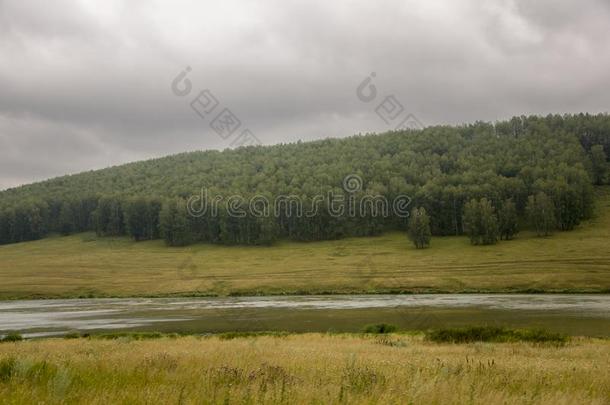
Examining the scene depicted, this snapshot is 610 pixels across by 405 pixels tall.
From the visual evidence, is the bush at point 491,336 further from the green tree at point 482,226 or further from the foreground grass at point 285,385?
the green tree at point 482,226

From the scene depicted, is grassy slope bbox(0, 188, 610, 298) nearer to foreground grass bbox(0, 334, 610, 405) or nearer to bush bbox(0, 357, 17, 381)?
foreground grass bbox(0, 334, 610, 405)

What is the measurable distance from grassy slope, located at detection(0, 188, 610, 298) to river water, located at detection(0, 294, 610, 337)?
70.6 feet

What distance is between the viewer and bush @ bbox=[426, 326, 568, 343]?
27594 mm

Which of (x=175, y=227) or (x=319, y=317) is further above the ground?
(x=175, y=227)

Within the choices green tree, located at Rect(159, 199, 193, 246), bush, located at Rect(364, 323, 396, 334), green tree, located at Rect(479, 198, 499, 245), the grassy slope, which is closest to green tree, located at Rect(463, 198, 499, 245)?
green tree, located at Rect(479, 198, 499, 245)

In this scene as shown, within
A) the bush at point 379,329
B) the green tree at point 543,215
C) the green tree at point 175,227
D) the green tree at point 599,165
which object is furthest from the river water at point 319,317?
the green tree at point 599,165

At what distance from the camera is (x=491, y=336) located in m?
29.0

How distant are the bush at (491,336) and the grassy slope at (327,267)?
5413 cm

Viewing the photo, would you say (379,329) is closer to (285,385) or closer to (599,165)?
(285,385)

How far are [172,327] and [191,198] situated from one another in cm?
14667

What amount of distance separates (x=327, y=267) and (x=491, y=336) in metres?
80.9

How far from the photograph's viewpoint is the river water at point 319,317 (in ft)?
142

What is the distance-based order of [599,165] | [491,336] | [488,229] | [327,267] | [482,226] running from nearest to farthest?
[491,336] → [327,267] → [488,229] → [482,226] → [599,165]

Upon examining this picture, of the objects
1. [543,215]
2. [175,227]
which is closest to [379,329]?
[543,215]
